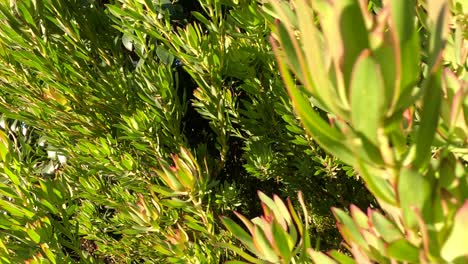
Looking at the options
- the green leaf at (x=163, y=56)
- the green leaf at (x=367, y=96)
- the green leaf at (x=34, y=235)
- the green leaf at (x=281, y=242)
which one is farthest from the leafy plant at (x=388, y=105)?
the green leaf at (x=163, y=56)

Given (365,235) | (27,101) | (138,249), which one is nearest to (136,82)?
(27,101)

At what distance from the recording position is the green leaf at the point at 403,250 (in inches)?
14.7

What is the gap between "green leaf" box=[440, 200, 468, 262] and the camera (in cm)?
34

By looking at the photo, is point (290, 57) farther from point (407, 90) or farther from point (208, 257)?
point (208, 257)

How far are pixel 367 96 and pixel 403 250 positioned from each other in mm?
149

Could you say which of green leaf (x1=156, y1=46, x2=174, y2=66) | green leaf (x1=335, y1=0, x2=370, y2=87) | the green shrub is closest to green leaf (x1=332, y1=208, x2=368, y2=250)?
green leaf (x1=335, y1=0, x2=370, y2=87)

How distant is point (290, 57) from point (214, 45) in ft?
3.28

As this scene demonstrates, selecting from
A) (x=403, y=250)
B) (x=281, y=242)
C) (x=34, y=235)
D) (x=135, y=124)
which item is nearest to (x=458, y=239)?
(x=403, y=250)

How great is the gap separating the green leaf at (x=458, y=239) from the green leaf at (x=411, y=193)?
0.09ft

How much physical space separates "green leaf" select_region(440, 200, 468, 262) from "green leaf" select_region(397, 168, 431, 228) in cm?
3

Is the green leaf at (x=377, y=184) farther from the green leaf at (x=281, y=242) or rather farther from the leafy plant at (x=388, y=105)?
the green leaf at (x=281, y=242)

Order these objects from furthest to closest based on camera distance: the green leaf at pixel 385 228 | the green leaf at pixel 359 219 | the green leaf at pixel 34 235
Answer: the green leaf at pixel 34 235 → the green leaf at pixel 359 219 → the green leaf at pixel 385 228

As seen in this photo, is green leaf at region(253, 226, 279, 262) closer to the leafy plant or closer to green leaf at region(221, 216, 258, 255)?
green leaf at region(221, 216, 258, 255)

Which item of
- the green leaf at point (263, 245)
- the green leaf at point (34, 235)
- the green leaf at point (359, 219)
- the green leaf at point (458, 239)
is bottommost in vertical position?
the green leaf at point (34, 235)
